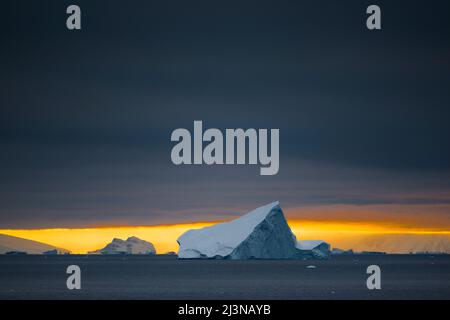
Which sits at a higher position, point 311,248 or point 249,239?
point 249,239

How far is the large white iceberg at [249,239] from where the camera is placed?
14788 centimetres

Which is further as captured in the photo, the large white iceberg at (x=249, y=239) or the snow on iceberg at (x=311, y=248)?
the snow on iceberg at (x=311, y=248)

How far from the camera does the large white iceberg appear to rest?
147875mm

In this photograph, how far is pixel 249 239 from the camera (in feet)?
497

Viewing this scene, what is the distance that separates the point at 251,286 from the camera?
3770 inches

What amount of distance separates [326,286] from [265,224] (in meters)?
51.1

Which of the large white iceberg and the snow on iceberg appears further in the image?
the snow on iceberg

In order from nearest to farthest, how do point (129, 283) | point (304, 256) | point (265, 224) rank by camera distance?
point (129, 283) → point (265, 224) → point (304, 256)

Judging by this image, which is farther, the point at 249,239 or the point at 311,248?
the point at 311,248
